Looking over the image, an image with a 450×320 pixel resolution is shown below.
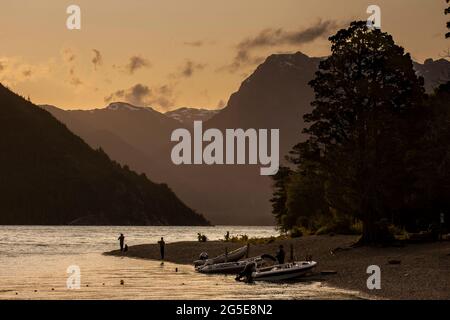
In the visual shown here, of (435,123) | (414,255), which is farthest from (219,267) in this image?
(435,123)

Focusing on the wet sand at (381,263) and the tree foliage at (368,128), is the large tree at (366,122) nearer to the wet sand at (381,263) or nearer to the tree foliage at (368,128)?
the tree foliage at (368,128)

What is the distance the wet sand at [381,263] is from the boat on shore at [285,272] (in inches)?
44.6

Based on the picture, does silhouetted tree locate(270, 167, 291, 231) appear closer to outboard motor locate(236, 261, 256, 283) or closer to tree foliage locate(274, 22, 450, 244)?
tree foliage locate(274, 22, 450, 244)

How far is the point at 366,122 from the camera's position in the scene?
67375 mm

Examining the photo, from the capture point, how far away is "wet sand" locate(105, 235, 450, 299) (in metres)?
43.7

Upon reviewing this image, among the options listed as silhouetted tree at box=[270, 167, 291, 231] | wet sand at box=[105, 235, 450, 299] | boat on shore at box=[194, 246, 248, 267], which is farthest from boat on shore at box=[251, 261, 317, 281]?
silhouetted tree at box=[270, 167, 291, 231]

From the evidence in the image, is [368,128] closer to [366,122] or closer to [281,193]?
[366,122]

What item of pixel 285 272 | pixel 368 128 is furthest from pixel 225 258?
pixel 368 128

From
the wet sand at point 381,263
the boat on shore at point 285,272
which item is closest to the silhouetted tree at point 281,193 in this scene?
the wet sand at point 381,263

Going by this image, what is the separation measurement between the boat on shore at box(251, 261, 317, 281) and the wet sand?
1133mm

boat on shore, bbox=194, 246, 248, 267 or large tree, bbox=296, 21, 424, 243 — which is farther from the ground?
large tree, bbox=296, 21, 424, 243

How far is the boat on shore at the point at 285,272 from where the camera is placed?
180ft

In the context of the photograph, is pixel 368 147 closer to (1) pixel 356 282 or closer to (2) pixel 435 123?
(2) pixel 435 123
